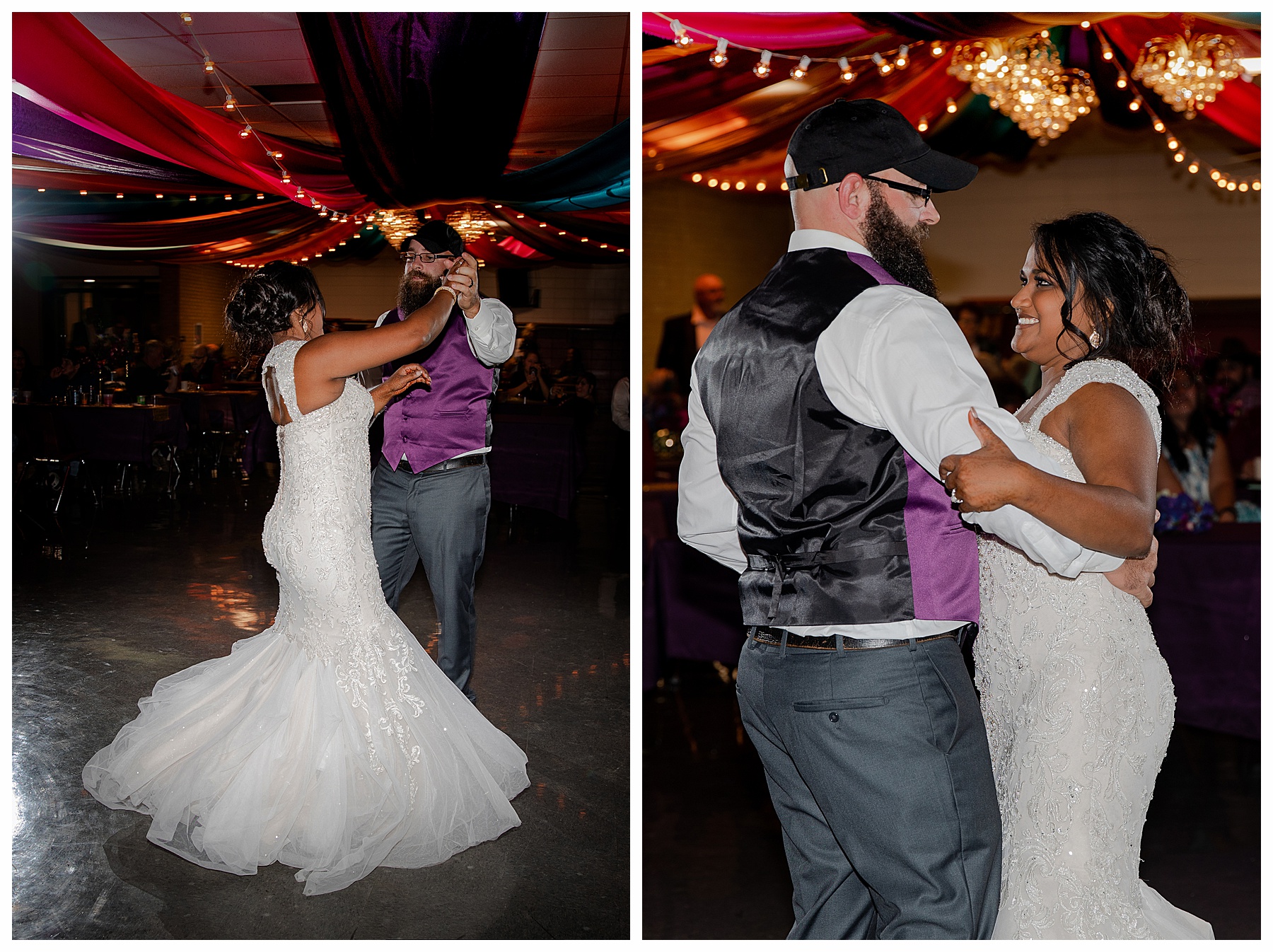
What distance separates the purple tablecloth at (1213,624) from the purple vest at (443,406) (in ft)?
7.77

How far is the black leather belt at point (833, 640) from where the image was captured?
4.59 feet

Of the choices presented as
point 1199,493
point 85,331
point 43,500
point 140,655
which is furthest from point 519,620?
point 43,500

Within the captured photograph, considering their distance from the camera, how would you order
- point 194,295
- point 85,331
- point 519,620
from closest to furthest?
1. point 519,620
2. point 194,295
3. point 85,331

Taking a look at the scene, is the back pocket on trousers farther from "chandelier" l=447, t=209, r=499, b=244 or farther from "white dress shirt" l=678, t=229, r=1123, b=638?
"chandelier" l=447, t=209, r=499, b=244

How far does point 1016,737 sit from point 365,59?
87.5 inches

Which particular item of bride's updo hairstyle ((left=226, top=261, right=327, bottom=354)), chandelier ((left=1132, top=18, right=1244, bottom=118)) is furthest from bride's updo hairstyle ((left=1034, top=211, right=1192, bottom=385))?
chandelier ((left=1132, top=18, right=1244, bottom=118))

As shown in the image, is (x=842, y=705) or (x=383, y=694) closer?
(x=842, y=705)

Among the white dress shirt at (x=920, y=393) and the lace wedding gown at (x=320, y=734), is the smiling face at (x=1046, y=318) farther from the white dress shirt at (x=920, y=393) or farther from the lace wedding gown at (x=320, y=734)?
the lace wedding gown at (x=320, y=734)

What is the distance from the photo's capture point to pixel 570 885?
7.76 ft

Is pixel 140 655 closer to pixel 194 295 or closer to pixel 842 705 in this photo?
pixel 194 295

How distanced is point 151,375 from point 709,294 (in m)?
3.73

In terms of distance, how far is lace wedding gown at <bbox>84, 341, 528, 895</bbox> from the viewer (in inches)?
93.2

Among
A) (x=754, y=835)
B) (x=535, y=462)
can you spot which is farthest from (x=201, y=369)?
(x=754, y=835)
